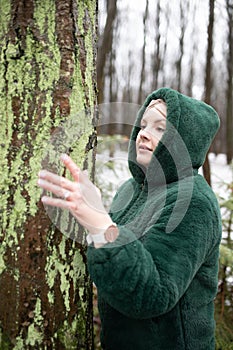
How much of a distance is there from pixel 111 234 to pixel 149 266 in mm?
176

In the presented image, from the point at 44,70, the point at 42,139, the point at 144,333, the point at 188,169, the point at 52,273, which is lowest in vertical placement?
the point at 144,333

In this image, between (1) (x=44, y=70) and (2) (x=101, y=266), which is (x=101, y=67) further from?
(2) (x=101, y=266)

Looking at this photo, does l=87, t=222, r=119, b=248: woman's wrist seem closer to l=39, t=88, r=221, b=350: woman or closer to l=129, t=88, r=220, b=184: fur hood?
l=39, t=88, r=221, b=350: woman

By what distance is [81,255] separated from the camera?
1.66m

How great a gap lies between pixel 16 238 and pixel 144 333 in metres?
0.68

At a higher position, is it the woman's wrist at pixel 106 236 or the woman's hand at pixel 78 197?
the woman's hand at pixel 78 197

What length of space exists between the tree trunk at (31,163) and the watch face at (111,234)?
29cm

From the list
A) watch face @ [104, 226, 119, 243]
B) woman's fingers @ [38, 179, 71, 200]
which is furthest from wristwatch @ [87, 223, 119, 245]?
woman's fingers @ [38, 179, 71, 200]

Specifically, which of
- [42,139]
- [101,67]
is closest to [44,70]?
[42,139]

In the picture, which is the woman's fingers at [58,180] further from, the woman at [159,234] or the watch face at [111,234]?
the watch face at [111,234]

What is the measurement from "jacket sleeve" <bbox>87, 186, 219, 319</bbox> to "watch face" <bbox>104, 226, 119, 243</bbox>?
15mm

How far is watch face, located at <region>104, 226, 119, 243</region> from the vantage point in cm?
136

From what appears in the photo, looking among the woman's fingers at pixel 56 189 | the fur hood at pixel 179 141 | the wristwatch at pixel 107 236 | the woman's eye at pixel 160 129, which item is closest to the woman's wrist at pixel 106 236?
the wristwatch at pixel 107 236

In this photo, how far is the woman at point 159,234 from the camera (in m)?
1.34
